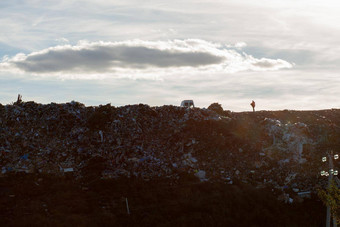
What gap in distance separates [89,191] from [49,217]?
12.1 feet

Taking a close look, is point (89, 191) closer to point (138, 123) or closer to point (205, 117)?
point (138, 123)

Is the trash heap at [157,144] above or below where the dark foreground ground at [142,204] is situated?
above

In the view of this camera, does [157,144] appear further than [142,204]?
Yes

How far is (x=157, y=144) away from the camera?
2716 cm

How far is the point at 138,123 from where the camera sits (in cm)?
2917

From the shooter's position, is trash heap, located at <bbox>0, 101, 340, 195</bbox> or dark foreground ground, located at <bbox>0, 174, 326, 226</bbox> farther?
trash heap, located at <bbox>0, 101, 340, 195</bbox>

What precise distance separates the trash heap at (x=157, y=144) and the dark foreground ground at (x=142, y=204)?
1.49 metres

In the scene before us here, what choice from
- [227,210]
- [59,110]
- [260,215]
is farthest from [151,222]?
[59,110]

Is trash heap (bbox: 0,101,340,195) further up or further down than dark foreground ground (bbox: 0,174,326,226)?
further up

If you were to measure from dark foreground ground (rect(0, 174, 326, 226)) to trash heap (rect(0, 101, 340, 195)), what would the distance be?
1.49m

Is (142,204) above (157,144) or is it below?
below

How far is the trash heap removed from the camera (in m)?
24.4

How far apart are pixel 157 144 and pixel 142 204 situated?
7.56m

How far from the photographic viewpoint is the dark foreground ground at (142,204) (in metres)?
18.3
